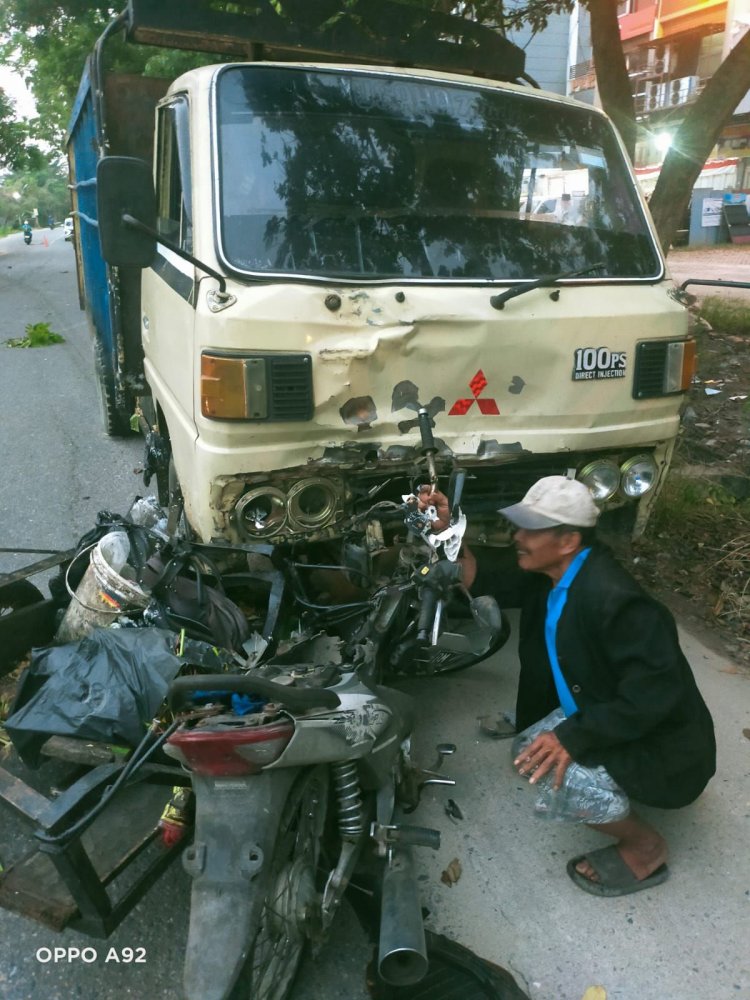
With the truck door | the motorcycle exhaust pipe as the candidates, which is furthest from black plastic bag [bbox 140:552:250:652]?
the motorcycle exhaust pipe

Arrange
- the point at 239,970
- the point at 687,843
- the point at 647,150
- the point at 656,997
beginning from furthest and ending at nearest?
the point at 647,150
the point at 687,843
the point at 656,997
the point at 239,970

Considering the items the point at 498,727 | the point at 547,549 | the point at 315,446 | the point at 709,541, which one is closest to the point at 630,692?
the point at 547,549

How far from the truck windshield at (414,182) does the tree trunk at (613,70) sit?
347 cm

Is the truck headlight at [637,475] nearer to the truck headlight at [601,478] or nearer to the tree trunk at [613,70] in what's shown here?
the truck headlight at [601,478]

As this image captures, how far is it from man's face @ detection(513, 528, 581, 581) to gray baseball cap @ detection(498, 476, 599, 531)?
0.03 m

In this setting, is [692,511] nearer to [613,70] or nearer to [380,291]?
[380,291]

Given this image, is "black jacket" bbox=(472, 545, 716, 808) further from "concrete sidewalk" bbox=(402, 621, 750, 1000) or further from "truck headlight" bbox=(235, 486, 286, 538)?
"truck headlight" bbox=(235, 486, 286, 538)

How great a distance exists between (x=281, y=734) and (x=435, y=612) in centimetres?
70

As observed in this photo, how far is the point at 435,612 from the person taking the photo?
7.88ft

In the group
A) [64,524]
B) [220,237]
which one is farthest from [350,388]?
[64,524]

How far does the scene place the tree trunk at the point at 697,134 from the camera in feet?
20.5

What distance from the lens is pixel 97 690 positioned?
2475 millimetres

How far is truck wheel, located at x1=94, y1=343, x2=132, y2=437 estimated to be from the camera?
616 centimetres

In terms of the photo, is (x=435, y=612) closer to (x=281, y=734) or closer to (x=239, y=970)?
(x=281, y=734)
